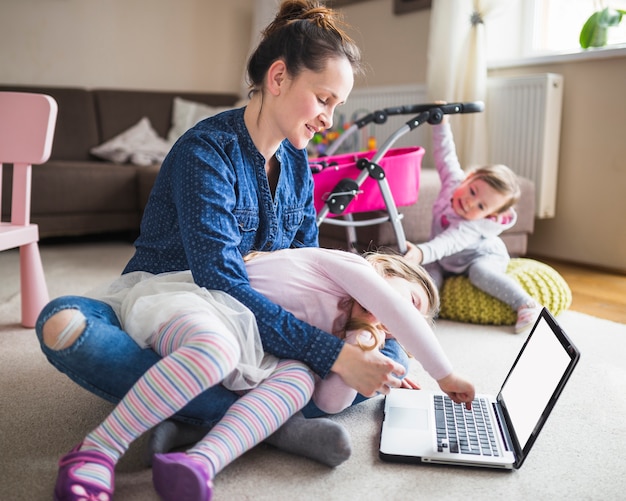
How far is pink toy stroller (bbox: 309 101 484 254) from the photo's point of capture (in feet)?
7.07

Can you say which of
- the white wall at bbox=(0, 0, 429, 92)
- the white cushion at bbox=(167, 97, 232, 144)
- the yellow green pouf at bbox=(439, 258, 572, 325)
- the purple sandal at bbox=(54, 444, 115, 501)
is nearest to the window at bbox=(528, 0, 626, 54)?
the white wall at bbox=(0, 0, 429, 92)

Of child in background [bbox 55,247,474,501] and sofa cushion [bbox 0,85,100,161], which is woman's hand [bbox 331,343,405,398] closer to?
child in background [bbox 55,247,474,501]

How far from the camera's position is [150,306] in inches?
47.4

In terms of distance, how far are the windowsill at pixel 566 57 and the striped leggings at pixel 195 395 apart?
2.46m

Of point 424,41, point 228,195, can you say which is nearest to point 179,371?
point 228,195

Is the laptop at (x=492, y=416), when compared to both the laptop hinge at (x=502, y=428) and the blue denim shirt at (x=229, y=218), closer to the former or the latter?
the laptop hinge at (x=502, y=428)

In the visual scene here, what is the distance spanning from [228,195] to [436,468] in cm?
65

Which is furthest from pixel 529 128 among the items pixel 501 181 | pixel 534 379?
pixel 534 379

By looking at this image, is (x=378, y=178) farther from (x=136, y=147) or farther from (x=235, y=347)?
(x=136, y=147)

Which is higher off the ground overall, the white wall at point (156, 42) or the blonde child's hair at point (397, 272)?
the white wall at point (156, 42)

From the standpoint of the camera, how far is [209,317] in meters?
1.14

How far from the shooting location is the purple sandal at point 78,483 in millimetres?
953

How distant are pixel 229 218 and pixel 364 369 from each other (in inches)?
Result: 15.4

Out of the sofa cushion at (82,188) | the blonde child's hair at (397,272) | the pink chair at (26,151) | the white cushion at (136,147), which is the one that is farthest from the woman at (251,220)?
the white cushion at (136,147)
